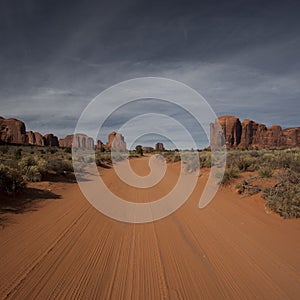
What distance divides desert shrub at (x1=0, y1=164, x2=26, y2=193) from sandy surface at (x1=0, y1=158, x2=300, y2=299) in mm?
Answer: 1650

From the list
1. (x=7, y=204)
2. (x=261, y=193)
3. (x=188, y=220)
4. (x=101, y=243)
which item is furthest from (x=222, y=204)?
(x=7, y=204)

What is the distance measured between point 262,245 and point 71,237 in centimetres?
408

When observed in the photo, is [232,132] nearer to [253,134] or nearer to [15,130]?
[253,134]

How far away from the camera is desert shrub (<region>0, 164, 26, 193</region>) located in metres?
7.15

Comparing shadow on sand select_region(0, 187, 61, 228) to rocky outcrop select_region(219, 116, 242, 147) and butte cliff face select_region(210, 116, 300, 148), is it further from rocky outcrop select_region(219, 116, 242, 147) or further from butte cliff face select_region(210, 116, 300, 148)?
rocky outcrop select_region(219, 116, 242, 147)

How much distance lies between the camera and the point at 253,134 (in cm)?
10319

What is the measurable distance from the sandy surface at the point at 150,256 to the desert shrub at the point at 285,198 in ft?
1.09

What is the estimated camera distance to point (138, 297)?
2785 millimetres

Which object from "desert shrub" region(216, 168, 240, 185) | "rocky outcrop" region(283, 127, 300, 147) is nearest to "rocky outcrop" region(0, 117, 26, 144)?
"desert shrub" region(216, 168, 240, 185)

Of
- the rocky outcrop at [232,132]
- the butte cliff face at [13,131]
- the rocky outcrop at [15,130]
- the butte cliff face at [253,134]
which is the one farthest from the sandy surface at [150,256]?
the rocky outcrop at [15,130]

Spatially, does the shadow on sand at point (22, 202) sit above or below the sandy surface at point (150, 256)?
above

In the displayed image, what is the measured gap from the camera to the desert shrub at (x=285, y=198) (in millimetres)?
5828

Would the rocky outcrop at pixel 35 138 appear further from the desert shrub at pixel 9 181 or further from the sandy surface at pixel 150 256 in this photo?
the sandy surface at pixel 150 256

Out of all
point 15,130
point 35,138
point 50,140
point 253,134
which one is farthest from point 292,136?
point 35,138
